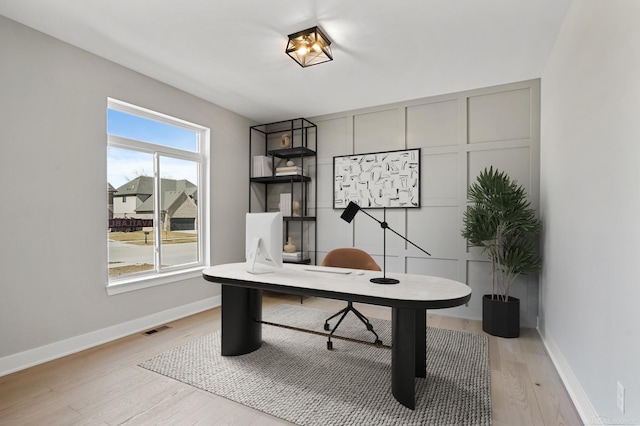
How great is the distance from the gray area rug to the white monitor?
759 mm

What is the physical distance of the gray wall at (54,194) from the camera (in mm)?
2318

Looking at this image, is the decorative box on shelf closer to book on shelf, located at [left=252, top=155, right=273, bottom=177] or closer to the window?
the window

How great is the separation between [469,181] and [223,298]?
2951 millimetres

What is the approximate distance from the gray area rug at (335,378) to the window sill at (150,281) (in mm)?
869

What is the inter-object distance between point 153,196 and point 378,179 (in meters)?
2.71

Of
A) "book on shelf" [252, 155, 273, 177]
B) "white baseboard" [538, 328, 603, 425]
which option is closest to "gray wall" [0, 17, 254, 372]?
"book on shelf" [252, 155, 273, 177]

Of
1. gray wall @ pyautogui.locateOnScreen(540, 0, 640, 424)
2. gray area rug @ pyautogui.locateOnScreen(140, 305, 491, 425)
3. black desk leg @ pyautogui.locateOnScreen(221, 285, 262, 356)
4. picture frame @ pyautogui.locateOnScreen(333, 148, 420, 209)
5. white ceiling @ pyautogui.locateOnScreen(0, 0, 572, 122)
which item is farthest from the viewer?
picture frame @ pyautogui.locateOnScreen(333, 148, 420, 209)

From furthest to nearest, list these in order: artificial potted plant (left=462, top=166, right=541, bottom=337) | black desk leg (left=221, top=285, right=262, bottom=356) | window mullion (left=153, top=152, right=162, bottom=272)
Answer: window mullion (left=153, top=152, right=162, bottom=272), artificial potted plant (left=462, top=166, right=541, bottom=337), black desk leg (left=221, top=285, right=262, bottom=356)

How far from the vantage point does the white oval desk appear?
1797mm

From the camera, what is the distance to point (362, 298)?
72.2 inches

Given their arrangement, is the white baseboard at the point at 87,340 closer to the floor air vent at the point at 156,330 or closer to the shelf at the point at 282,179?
the floor air vent at the point at 156,330

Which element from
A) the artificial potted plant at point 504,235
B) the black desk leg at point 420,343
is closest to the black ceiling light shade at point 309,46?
the artificial potted plant at point 504,235

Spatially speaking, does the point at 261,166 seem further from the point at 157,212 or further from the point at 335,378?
the point at 335,378

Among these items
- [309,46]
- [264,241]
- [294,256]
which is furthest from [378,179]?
[264,241]
